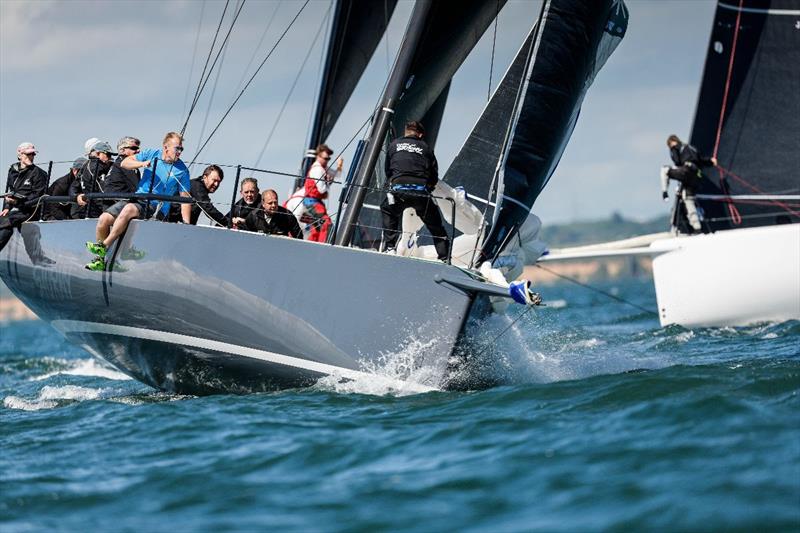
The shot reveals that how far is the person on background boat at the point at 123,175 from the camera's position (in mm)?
9273

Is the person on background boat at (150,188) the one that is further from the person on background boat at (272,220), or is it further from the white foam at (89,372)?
the white foam at (89,372)

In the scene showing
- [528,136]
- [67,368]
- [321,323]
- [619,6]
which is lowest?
[67,368]

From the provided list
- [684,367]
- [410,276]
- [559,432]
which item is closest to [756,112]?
[684,367]

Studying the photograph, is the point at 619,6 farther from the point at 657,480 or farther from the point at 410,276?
the point at 657,480

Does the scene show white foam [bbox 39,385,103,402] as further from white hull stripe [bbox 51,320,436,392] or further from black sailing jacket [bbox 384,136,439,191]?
black sailing jacket [bbox 384,136,439,191]

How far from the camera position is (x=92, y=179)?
9.84 metres

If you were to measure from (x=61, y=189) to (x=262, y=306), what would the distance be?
3.43m

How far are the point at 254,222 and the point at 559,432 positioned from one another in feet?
11.1

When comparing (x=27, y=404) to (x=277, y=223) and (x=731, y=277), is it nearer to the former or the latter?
(x=277, y=223)

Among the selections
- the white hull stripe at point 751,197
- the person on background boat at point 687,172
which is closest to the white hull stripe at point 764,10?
the person on background boat at point 687,172

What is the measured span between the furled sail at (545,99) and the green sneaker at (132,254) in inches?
97.6

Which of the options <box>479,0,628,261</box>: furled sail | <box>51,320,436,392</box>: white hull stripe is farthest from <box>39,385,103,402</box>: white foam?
<box>479,0,628,261</box>: furled sail

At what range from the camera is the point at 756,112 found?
53.5 feet

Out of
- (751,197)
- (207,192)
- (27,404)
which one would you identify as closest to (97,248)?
(207,192)
